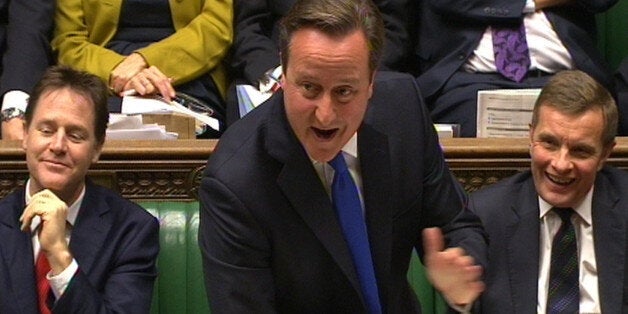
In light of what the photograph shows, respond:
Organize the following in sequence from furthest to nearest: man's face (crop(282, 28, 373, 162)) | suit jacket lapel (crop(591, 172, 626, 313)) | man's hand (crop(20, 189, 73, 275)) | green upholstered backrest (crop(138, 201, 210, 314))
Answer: green upholstered backrest (crop(138, 201, 210, 314)), suit jacket lapel (crop(591, 172, 626, 313)), man's hand (crop(20, 189, 73, 275)), man's face (crop(282, 28, 373, 162))

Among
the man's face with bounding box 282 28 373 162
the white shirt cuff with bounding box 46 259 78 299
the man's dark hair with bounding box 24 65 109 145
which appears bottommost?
the white shirt cuff with bounding box 46 259 78 299

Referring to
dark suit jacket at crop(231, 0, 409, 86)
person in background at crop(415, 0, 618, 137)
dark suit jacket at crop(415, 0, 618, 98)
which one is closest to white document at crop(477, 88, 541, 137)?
person in background at crop(415, 0, 618, 137)

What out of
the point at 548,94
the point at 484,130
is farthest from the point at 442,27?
the point at 548,94

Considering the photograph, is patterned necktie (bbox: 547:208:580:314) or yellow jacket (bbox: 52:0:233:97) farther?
yellow jacket (bbox: 52:0:233:97)

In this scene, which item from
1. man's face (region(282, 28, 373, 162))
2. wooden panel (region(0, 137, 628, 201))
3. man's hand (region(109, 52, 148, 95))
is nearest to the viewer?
man's face (region(282, 28, 373, 162))

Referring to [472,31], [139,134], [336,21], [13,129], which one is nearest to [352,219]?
[336,21]

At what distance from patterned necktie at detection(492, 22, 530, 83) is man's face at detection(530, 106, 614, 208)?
3.15 ft

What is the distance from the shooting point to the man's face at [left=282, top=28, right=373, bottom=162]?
1891mm

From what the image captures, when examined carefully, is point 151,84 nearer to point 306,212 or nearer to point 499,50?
point 499,50

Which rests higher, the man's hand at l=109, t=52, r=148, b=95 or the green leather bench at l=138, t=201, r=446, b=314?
the man's hand at l=109, t=52, r=148, b=95

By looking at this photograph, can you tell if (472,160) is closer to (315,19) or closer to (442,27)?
(442,27)

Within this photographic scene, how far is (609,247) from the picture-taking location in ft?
8.43

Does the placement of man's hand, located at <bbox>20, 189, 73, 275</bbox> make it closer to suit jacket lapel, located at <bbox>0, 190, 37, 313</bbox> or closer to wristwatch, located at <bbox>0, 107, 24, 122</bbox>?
suit jacket lapel, located at <bbox>0, 190, 37, 313</bbox>

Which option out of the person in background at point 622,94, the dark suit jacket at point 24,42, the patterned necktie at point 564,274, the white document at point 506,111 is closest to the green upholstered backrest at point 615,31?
the person in background at point 622,94
